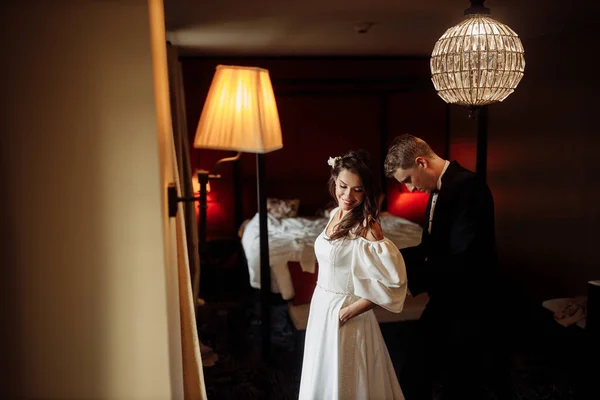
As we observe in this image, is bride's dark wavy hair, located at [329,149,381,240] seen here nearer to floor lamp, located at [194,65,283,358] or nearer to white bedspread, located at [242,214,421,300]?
floor lamp, located at [194,65,283,358]

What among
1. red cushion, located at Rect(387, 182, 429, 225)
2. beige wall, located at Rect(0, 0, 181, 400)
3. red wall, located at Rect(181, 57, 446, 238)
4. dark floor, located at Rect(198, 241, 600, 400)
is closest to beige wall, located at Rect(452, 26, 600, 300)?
dark floor, located at Rect(198, 241, 600, 400)

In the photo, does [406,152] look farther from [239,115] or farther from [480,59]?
[239,115]

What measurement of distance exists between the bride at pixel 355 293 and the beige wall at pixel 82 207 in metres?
1.00

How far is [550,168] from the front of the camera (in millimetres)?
4773

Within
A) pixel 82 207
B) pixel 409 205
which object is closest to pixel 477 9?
pixel 82 207

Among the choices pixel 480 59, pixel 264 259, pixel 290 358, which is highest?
pixel 480 59

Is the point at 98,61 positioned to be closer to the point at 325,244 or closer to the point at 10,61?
the point at 10,61

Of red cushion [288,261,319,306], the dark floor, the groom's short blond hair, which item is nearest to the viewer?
the groom's short blond hair

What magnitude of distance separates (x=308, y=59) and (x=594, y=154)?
122 inches

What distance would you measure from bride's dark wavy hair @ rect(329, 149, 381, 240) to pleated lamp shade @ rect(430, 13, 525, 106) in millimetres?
551

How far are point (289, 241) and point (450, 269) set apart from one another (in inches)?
93.3

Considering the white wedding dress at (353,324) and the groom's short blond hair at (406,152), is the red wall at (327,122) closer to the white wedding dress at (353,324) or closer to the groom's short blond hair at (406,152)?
the groom's short blond hair at (406,152)

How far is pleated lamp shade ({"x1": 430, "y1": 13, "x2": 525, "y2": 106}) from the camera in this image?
2.34 meters

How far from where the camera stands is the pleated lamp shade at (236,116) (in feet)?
8.05
